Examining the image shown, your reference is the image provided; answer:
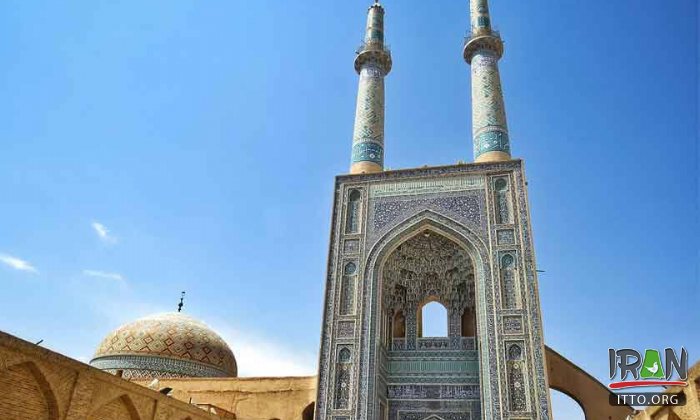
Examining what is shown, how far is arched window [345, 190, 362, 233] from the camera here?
33.4 ft

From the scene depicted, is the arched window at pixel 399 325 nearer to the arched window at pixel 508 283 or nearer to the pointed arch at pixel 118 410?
the arched window at pixel 508 283

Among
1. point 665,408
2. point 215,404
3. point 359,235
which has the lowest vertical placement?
point 665,408

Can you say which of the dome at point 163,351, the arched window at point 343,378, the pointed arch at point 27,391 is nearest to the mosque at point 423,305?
the arched window at point 343,378

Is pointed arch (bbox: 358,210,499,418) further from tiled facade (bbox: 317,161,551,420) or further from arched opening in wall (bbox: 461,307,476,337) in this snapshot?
arched opening in wall (bbox: 461,307,476,337)

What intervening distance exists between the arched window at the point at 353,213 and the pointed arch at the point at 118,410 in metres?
4.61

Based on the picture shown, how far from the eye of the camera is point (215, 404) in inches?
420

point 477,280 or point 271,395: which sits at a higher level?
point 477,280

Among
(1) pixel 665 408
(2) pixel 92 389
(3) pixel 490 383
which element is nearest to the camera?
(1) pixel 665 408

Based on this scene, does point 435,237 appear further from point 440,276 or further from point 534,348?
point 534,348

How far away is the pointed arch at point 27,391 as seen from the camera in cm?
547

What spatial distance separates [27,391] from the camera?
18.5 ft

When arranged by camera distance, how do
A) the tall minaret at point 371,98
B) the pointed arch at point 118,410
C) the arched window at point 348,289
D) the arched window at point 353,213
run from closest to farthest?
the pointed arch at point 118,410 < the arched window at point 348,289 < the arched window at point 353,213 < the tall minaret at point 371,98

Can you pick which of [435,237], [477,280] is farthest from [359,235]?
[477,280]

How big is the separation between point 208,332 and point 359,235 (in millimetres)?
6553
